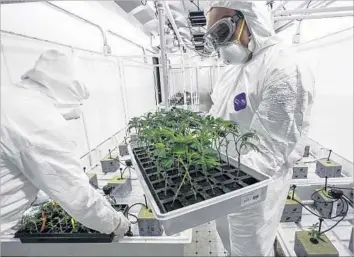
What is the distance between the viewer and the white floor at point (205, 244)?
1207 mm

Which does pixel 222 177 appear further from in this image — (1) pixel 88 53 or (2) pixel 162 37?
(1) pixel 88 53

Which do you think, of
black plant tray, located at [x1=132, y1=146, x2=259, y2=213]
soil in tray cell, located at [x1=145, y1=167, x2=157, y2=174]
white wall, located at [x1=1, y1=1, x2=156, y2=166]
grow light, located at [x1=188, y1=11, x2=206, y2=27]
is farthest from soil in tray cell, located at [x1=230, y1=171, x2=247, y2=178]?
grow light, located at [x1=188, y1=11, x2=206, y2=27]

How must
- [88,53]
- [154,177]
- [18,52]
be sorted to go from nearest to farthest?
[154,177]
[18,52]
[88,53]

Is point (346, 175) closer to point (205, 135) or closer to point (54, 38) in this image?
point (205, 135)

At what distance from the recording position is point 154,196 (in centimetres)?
70

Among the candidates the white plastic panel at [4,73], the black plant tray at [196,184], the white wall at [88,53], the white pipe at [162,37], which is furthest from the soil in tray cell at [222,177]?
the white plastic panel at [4,73]

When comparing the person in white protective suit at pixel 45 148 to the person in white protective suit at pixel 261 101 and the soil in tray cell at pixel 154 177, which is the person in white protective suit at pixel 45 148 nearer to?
the soil in tray cell at pixel 154 177

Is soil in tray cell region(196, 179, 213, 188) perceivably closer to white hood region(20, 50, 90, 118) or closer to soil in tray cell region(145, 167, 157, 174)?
soil in tray cell region(145, 167, 157, 174)

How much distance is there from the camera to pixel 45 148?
0.77 m

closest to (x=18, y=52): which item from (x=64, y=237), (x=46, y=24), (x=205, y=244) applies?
(x=46, y=24)

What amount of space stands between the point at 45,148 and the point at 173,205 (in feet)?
Result: 1.68

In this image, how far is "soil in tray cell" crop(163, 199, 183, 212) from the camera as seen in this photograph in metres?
0.64

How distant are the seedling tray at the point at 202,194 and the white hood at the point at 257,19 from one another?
574mm

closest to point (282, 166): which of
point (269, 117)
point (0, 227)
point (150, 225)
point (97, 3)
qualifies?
point (269, 117)
